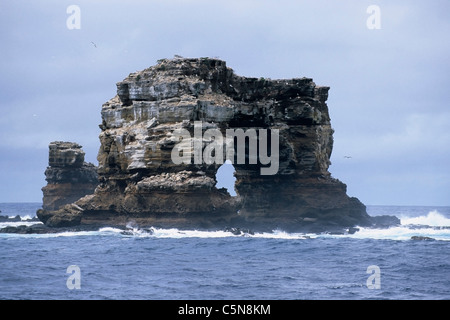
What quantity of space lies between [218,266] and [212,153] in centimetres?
2480

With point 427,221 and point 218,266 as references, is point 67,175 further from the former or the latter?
point 218,266

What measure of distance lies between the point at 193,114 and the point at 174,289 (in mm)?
32693

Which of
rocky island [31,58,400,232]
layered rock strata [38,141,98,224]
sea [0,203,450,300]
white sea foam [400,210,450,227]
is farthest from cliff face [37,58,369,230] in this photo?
layered rock strata [38,141,98,224]

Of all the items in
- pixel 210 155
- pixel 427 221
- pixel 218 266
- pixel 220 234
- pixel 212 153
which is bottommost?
pixel 218 266

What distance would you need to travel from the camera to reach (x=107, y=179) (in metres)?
75.6

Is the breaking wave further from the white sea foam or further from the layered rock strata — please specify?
the layered rock strata

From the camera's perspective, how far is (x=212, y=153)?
2837 inches

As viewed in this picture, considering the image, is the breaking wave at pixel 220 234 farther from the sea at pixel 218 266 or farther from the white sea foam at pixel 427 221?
the white sea foam at pixel 427 221

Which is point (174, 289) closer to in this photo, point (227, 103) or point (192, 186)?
point (192, 186)

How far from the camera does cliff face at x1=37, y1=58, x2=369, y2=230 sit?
2771 inches

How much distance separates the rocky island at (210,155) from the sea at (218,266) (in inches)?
119

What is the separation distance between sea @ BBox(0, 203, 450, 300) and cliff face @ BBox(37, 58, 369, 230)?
314 cm

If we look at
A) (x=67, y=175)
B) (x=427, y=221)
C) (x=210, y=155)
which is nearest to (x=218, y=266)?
(x=210, y=155)
